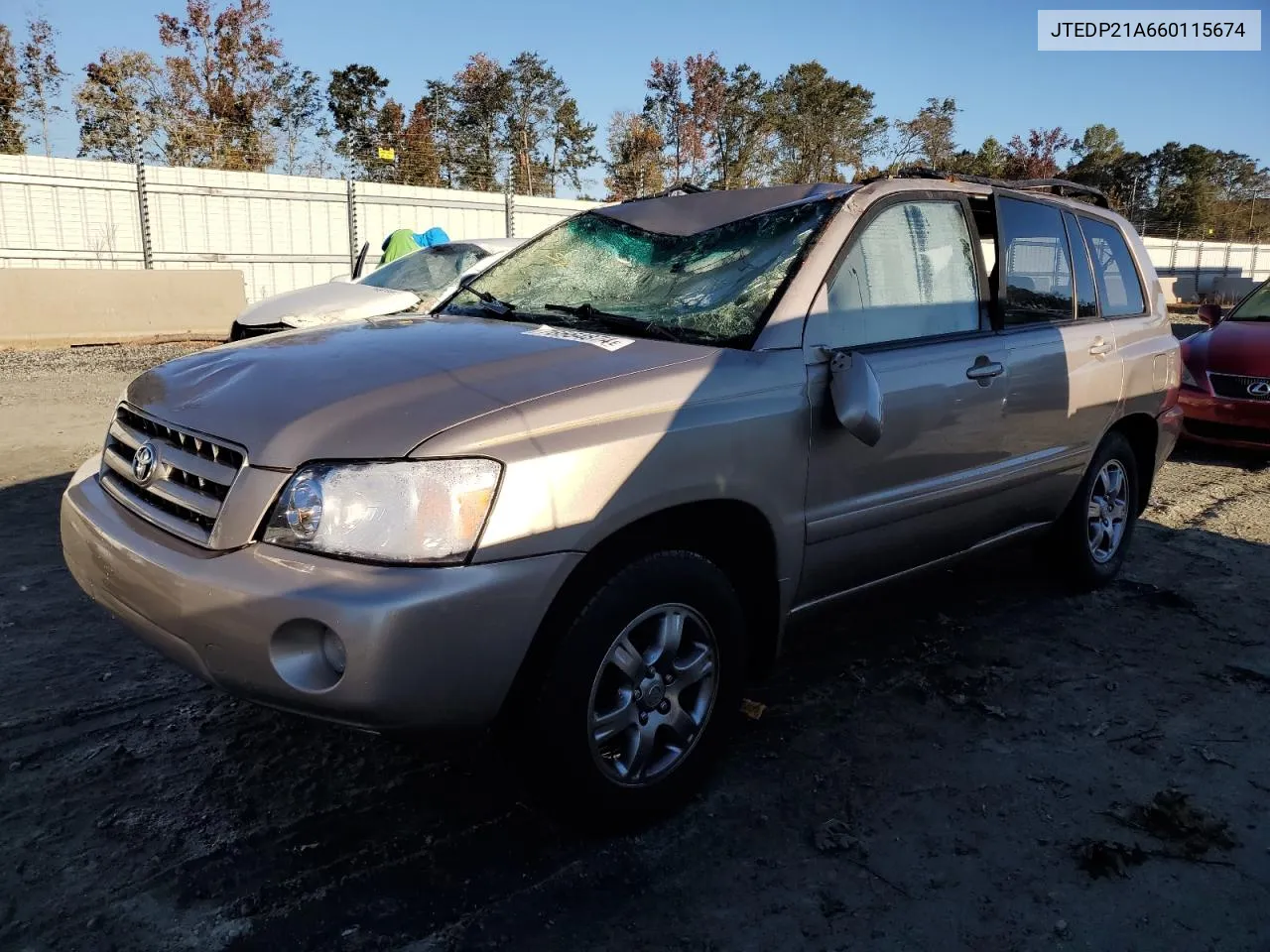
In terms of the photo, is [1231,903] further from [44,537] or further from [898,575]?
[44,537]

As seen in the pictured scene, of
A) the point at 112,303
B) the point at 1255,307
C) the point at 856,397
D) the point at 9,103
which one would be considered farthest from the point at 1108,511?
the point at 9,103

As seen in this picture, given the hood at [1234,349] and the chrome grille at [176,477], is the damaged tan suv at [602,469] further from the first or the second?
the hood at [1234,349]

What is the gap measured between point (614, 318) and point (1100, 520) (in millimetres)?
2824

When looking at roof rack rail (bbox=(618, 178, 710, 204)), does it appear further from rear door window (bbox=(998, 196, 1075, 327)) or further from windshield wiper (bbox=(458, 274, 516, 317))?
rear door window (bbox=(998, 196, 1075, 327))

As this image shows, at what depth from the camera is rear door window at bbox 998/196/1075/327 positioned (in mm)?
3758

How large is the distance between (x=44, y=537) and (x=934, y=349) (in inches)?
169

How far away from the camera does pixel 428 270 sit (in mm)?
9438

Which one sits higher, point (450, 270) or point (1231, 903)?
point (450, 270)

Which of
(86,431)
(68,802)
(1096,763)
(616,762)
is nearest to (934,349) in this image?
(1096,763)

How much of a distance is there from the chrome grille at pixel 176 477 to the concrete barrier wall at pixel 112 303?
11.7m

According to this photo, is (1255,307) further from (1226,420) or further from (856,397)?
(856,397)

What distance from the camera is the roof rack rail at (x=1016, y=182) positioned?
3607 millimetres

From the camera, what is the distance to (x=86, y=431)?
7.14m

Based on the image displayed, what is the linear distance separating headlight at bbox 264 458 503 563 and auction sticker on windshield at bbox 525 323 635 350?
71 cm
